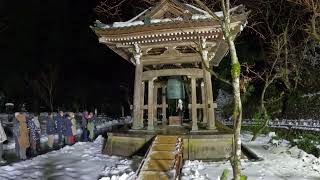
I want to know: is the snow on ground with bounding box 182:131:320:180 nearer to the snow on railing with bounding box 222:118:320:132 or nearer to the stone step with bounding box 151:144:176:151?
the stone step with bounding box 151:144:176:151

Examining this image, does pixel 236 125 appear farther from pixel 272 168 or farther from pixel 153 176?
pixel 272 168

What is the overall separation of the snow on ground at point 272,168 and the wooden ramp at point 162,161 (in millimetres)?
567

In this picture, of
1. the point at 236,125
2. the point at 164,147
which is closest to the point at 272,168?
the point at 164,147

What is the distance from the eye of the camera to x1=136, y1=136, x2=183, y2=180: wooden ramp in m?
8.87

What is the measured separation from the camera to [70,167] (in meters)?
11.8

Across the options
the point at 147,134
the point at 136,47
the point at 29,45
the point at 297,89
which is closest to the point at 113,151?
the point at 147,134

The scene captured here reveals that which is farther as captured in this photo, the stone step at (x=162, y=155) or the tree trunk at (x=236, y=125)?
the stone step at (x=162, y=155)

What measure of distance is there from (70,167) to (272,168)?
6.30 meters

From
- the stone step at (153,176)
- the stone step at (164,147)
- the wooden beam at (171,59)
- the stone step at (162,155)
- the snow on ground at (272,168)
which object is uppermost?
the wooden beam at (171,59)

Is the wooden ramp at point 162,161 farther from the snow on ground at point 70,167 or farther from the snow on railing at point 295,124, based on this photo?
the snow on railing at point 295,124

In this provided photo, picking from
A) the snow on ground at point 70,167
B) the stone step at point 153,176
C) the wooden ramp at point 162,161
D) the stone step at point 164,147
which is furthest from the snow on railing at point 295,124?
the stone step at point 153,176

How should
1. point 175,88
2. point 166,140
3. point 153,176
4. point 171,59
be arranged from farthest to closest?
point 175,88 → point 171,59 → point 166,140 → point 153,176

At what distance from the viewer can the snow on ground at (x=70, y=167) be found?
34.4 ft

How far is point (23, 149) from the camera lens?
1343cm
